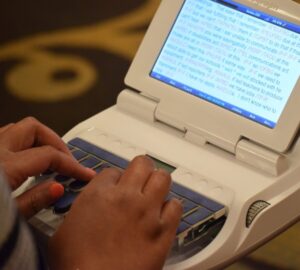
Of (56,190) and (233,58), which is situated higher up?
(233,58)

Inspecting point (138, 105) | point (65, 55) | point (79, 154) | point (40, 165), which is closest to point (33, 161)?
point (40, 165)

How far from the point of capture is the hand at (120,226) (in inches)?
21.5

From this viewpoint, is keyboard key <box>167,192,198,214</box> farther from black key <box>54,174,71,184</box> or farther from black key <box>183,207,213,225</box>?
black key <box>54,174,71,184</box>

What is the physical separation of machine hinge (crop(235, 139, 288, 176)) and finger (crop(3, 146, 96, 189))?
18 centimetres

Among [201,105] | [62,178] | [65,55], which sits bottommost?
[65,55]

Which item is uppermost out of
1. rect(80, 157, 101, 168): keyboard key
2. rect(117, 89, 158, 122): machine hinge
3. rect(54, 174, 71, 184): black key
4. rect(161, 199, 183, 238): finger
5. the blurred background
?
A: rect(117, 89, 158, 122): machine hinge

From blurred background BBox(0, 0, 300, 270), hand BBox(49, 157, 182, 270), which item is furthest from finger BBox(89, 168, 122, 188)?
blurred background BBox(0, 0, 300, 270)

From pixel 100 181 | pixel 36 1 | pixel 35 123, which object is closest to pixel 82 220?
pixel 100 181

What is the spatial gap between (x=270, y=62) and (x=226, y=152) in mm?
123

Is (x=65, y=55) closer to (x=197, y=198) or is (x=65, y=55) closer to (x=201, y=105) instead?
(x=201, y=105)

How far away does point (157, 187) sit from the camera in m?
0.59

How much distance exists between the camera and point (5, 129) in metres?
0.72

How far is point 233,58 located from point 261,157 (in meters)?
0.13

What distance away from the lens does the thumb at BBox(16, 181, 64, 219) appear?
636mm
